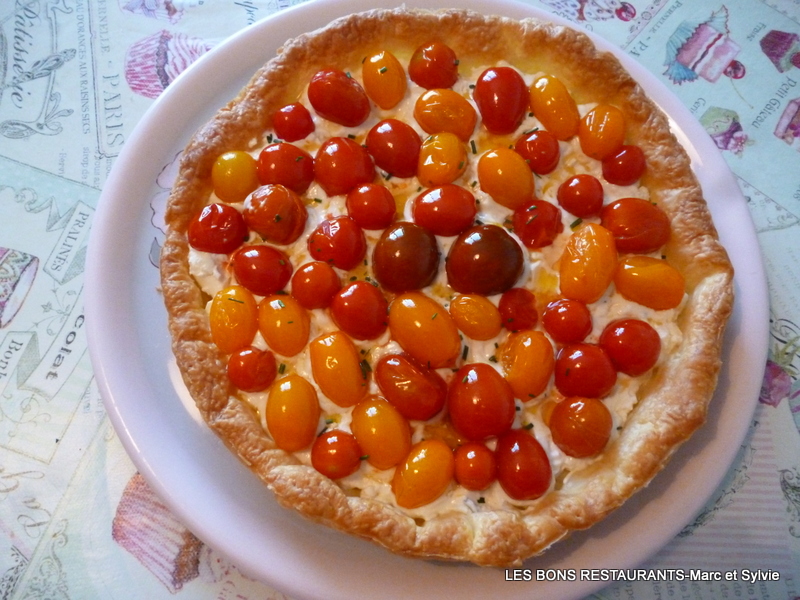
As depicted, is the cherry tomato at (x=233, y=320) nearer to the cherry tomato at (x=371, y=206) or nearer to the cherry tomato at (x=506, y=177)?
the cherry tomato at (x=371, y=206)

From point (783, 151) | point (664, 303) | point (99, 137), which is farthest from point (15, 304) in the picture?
point (783, 151)

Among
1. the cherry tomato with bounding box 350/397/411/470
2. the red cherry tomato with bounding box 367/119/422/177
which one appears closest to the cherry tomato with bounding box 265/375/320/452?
the cherry tomato with bounding box 350/397/411/470

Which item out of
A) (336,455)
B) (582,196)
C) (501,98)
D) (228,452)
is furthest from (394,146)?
(228,452)

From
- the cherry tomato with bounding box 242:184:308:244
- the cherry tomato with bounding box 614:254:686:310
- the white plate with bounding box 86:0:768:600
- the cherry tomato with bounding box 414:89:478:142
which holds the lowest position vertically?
the white plate with bounding box 86:0:768:600

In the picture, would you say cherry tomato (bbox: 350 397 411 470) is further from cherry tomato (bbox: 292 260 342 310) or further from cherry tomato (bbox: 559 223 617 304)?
cherry tomato (bbox: 559 223 617 304)

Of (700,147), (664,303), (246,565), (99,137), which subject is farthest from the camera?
(99,137)

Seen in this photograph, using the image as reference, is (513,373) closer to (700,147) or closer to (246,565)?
(246,565)

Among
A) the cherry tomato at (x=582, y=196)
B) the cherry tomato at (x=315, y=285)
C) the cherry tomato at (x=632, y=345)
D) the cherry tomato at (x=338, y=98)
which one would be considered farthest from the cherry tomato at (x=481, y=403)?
the cherry tomato at (x=338, y=98)
